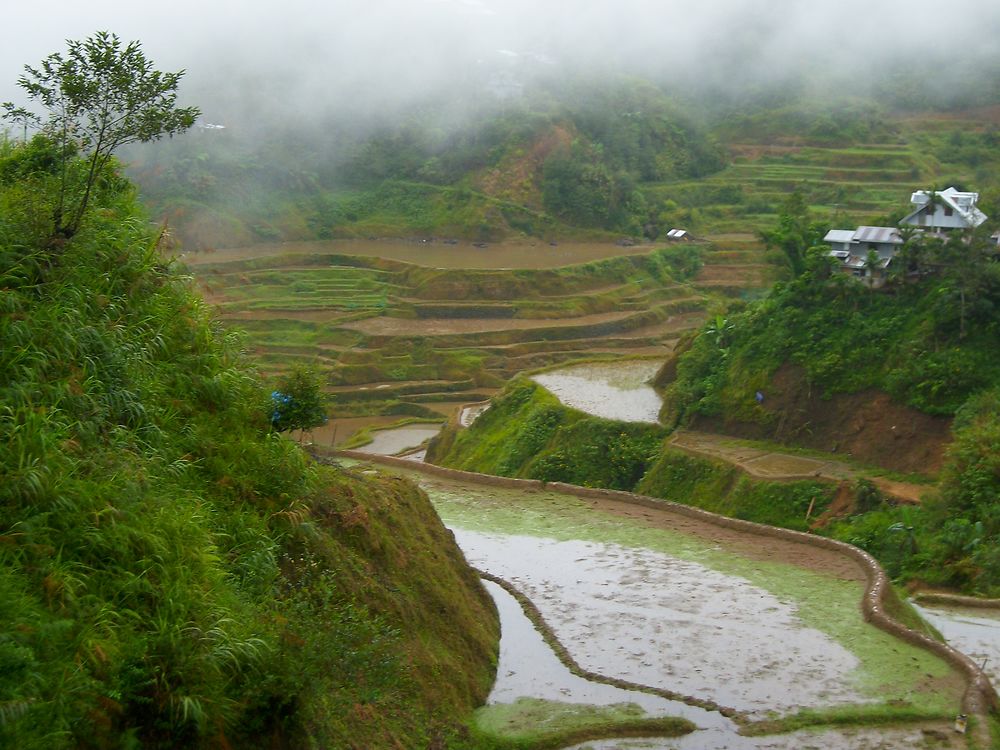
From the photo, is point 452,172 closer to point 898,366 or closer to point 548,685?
point 898,366

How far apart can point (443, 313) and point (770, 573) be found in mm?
27852

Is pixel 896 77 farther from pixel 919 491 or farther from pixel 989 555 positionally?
pixel 989 555

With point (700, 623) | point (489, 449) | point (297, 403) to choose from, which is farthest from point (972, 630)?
point (489, 449)

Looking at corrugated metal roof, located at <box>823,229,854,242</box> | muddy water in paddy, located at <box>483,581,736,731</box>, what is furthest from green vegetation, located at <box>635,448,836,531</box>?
muddy water in paddy, located at <box>483,581,736,731</box>

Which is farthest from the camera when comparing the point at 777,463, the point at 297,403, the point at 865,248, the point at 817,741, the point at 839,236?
the point at 839,236

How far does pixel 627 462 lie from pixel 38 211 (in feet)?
50.3

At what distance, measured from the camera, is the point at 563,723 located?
10.0 metres

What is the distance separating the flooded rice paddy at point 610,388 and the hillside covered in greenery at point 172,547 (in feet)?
44.1

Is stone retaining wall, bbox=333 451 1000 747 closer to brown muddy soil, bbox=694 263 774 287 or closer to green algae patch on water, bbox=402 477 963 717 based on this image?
green algae patch on water, bbox=402 477 963 717

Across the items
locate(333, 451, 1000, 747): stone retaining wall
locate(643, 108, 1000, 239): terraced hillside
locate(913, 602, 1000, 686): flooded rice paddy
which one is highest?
locate(643, 108, 1000, 239): terraced hillside

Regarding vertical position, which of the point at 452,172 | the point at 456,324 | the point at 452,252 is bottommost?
the point at 456,324

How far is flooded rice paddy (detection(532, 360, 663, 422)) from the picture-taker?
83.8ft

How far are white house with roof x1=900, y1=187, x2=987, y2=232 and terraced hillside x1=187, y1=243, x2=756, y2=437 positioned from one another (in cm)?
1215

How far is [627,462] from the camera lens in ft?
77.4
